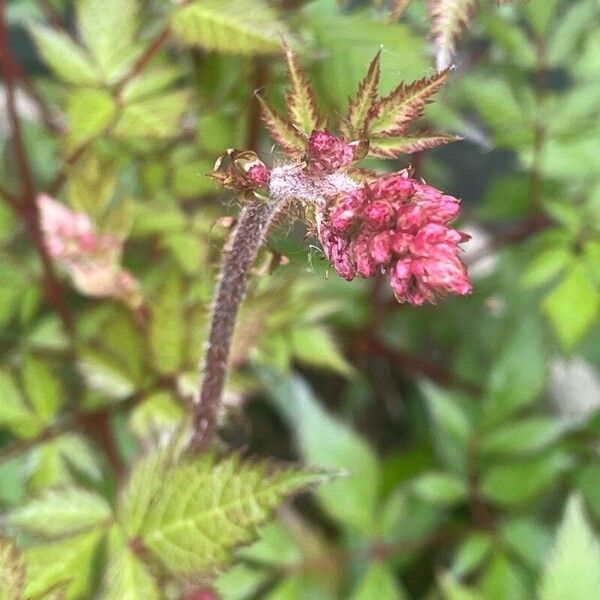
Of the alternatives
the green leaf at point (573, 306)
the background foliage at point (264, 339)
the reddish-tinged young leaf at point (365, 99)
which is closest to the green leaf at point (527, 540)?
the background foliage at point (264, 339)

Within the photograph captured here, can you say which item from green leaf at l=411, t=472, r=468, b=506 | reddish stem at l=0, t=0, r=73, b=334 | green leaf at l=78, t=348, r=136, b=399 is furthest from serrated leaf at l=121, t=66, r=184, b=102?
green leaf at l=411, t=472, r=468, b=506

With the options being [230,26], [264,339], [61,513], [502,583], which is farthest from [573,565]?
[230,26]

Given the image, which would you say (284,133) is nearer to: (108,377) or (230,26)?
(230,26)

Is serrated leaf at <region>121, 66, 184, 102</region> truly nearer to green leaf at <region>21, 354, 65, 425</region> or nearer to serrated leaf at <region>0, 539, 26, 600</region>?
green leaf at <region>21, 354, 65, 425</region>

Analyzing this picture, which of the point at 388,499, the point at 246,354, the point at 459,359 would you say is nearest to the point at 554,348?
the point at 459,359

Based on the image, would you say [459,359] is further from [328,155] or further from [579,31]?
[328,155]
